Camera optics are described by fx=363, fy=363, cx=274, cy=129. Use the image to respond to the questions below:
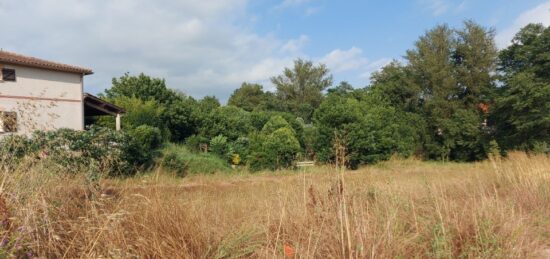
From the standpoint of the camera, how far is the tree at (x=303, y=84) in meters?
50.2

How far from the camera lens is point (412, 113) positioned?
3070cm

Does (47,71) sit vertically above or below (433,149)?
above

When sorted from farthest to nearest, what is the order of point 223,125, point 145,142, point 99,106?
point 223,125 < point 99,106 < point 145,142

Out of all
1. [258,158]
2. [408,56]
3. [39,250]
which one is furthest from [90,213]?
[408,56]

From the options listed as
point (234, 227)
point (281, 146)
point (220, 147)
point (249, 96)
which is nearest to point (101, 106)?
point (220, 147)

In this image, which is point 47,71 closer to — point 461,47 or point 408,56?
point 408,56

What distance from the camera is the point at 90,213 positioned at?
294 centimetres

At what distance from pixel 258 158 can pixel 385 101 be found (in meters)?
15.6

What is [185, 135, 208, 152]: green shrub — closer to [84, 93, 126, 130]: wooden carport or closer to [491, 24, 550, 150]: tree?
[84, 93, 126, 130]: wooden carport

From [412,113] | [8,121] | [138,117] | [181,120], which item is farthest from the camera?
[412,113]

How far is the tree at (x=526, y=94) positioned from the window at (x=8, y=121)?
25781 millimetres

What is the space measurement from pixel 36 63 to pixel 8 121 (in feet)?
63.3

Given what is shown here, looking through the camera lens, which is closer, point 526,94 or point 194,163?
point 194,163

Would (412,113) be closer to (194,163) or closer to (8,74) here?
(194,163)
